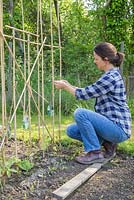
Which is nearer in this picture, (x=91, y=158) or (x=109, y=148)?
(x=91, y=158)

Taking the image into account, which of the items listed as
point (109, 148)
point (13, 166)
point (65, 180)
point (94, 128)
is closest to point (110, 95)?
point (94, 128)

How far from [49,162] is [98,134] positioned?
0.62 m

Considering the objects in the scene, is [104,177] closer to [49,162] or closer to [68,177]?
[68,177]

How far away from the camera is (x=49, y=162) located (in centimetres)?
359

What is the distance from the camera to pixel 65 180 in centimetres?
313

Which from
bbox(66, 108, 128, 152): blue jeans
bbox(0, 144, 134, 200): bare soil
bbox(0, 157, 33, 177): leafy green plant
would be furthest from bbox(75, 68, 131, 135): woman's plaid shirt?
bbox(0, 157, 33, 177): leafy green plant

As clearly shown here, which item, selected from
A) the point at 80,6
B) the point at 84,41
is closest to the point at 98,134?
the point at 84,41

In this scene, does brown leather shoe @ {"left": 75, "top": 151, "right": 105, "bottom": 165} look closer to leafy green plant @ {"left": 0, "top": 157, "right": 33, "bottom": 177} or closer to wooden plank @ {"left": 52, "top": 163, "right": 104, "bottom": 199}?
wooden plank @ {"left": 52, "top": 163, "right": 104, "bottom": 199}

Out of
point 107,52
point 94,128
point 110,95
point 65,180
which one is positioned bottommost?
point 65,180

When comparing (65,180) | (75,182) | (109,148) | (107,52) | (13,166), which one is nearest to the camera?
(75,182)

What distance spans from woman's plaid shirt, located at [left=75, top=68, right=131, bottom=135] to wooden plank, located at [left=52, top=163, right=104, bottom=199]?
0.53 metres

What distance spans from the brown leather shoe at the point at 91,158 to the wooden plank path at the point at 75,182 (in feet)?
0.27

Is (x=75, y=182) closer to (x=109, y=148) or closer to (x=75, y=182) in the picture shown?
(x=75, y=182)

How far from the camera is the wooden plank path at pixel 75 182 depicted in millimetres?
2732
